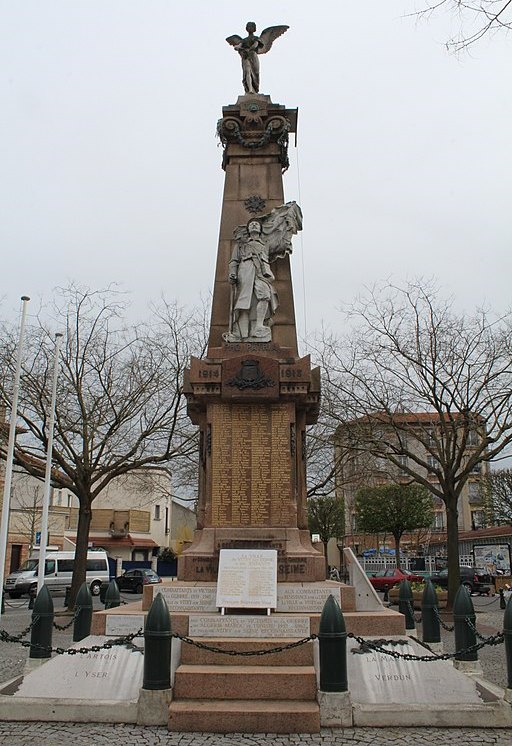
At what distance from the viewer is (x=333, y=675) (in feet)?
23.8

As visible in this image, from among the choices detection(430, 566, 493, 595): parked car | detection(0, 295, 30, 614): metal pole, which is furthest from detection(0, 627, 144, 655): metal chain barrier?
A: detection(430, 566, 493, 595): parked car

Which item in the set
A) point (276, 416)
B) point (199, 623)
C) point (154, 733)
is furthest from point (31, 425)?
point (154, 733)

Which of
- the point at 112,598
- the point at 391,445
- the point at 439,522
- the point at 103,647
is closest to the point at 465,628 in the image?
the point at 103,647

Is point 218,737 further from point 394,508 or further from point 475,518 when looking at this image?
point 475,518

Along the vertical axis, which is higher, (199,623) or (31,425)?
(31,425)

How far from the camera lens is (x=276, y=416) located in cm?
1150

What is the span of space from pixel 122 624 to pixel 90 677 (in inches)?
38.8

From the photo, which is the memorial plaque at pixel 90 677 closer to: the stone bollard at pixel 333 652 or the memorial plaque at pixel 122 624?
the memorial plaque at pixel 122 624

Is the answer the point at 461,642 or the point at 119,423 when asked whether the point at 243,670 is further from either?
the point at 119,423

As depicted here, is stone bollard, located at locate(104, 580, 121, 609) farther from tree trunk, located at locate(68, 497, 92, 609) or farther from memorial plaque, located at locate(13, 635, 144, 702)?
tree trunk, located at locate(68, 497, 92, 609)

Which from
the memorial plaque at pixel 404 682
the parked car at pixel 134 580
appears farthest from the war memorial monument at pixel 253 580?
the parked car at pixel 134 580

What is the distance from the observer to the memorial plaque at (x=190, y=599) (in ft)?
30.6

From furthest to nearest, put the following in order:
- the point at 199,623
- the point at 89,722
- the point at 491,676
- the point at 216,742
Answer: the point at 491,676
the point at 199,623
the point at 89,722
the point at 216,742

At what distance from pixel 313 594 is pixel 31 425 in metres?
14.8
